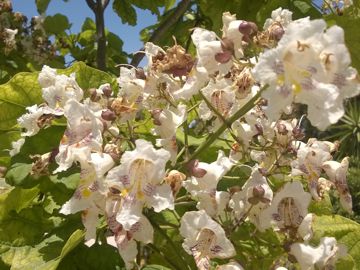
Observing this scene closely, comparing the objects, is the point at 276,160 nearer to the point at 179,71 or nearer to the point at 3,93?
the point at 179,71

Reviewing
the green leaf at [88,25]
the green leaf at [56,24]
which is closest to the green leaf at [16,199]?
the green leaf at [56,24]

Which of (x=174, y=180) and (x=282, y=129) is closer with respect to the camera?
(x=174, y=180)

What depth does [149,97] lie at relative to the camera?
0.87m

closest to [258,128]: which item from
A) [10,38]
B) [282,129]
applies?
[282,129]

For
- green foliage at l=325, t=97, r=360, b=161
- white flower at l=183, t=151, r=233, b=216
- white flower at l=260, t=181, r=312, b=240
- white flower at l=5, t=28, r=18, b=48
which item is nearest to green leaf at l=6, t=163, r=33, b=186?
white flower at l=183, t=151, r=233, b=216

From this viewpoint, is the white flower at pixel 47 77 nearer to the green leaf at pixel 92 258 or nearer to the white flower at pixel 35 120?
the white flower at pixel 35 120

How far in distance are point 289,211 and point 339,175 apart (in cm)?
12

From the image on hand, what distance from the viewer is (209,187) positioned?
76cm

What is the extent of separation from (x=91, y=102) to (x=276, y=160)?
0.99 ft

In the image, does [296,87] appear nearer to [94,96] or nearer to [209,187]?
[209,187]

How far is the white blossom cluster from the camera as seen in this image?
0.62 meters

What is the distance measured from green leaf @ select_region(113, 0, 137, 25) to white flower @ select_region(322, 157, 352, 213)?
46.1 inches

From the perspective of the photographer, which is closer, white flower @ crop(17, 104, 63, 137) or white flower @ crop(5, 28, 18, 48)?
white flower @ crop(17, 104, 63, 137)

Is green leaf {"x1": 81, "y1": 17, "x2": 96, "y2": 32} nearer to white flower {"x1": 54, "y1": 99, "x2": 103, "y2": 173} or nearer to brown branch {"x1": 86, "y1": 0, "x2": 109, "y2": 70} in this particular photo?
brown branch {"x1": 86, "y1": 0, "x2": 109, "y2": 70}
